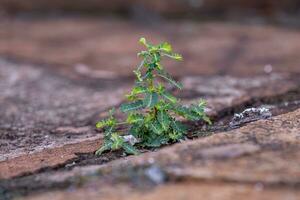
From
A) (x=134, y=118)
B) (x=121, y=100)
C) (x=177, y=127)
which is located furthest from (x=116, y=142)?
(x=121, y=100)

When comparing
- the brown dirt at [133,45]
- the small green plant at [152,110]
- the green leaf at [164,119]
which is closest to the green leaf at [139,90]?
the small green plant at [152,110]

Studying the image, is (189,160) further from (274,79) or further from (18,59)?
(18,59)

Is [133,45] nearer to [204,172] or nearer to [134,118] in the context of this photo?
[134,118]

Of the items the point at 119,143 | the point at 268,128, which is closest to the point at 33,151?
the point at 119,143

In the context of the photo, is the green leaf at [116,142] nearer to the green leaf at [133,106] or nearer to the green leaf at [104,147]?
the green leaf at [104,147]

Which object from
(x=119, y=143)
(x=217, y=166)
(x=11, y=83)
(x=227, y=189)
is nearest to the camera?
(x=227, y=189)
